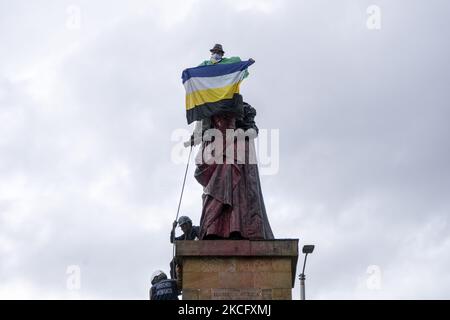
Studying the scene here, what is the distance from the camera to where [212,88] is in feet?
81.3

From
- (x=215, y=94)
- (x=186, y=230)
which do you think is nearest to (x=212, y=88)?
(x=215, y=94)

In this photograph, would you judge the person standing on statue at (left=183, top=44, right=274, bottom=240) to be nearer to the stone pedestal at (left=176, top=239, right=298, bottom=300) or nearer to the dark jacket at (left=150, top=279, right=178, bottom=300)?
the stone pedestal at (left=176, top=239, right=298, bottom=300)

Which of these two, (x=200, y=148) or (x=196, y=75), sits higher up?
(x=196, y=75)

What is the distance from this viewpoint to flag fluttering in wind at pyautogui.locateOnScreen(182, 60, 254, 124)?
2456 cm

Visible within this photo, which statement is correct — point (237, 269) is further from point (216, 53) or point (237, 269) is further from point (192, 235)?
point (216, 53)

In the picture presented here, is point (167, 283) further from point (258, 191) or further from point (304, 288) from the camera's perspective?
point (304, 288)

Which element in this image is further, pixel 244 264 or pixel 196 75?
pixel 196 75

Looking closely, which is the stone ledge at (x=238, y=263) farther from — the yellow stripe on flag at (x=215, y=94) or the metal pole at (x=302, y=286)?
the metal pole at (x=302, y=286)

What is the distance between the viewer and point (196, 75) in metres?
25.3

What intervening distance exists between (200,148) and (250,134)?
118 cm

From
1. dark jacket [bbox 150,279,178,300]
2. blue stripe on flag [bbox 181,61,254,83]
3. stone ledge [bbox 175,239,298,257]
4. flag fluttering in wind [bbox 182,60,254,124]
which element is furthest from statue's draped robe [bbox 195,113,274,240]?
blue stripe on flag [bbox 181,61,254,83]

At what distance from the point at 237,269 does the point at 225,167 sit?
272 centimetres
